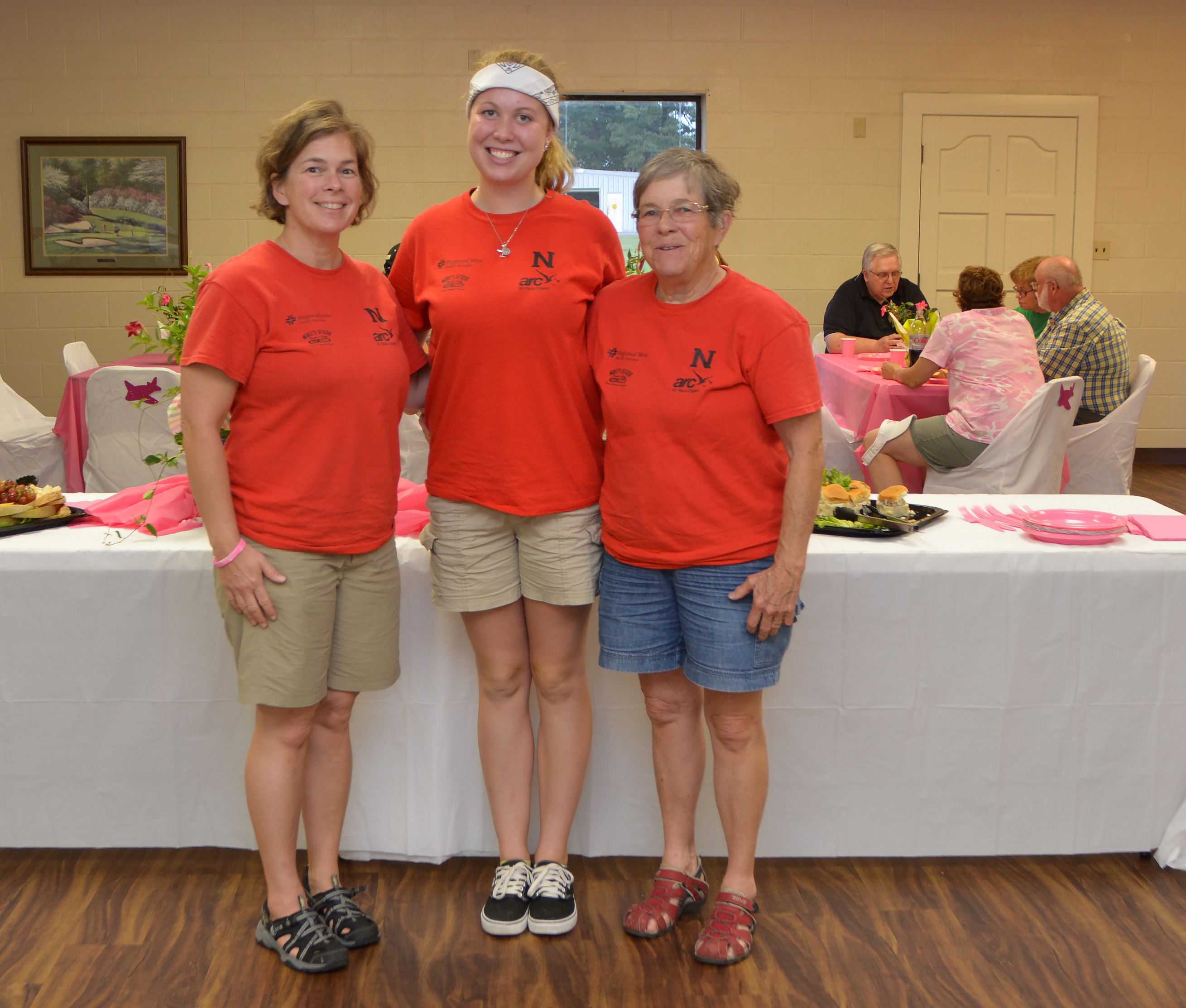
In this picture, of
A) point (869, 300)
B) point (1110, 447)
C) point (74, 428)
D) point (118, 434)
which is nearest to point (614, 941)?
point (118, 434)

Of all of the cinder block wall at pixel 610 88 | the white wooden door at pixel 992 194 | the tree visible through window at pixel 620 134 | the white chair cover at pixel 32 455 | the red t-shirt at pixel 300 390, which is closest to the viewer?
the red t-shirt at pixel 300 390

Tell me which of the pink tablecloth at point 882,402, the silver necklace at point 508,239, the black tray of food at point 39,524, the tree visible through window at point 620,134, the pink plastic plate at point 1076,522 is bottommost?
the black tray of food at point 39,524

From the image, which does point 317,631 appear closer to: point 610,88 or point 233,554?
point 233,554

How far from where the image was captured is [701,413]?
6.02ft

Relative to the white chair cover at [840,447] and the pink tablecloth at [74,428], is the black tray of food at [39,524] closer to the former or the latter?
the pink tablecloth at [74,428]

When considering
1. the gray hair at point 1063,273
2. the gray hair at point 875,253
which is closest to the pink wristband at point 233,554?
the gray hair at point 1063,273

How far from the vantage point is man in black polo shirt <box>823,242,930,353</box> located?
6.02m

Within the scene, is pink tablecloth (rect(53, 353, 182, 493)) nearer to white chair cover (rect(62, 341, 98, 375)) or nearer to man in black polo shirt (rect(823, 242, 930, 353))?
white chair cover (rect(62, 341, 98, 375))

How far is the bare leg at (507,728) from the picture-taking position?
2.10m

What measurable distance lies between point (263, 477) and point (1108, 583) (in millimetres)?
1666

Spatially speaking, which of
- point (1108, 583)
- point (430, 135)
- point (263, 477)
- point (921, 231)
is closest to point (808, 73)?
point (921, 231)

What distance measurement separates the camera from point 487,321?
1905 millimetres

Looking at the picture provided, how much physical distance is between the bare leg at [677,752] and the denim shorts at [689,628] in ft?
0.20

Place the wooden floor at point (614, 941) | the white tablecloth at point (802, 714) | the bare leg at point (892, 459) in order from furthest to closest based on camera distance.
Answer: the bare leg at point (892, 459) < the white tablecloth at point (802, 714) < the wooden floor at point (614, 941)
